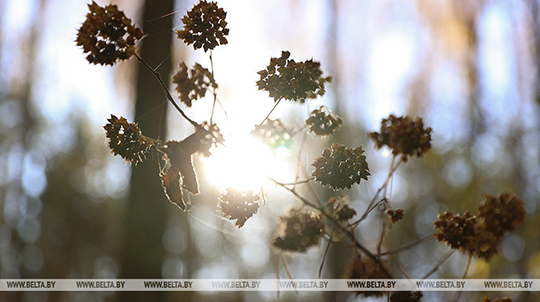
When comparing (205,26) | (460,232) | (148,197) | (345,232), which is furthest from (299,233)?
(148,197)

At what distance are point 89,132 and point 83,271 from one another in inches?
122

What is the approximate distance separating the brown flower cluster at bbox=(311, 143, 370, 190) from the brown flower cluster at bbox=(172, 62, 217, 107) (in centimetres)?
34

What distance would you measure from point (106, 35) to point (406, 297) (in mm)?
775

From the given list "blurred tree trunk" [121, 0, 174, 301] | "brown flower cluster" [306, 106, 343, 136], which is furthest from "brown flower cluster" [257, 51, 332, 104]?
"blurred tree trunk" [121, 0, 174, 301]

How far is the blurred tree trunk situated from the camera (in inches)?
65.6

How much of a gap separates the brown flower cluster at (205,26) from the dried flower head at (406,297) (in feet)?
2.08

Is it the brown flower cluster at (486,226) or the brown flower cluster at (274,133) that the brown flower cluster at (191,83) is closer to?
the brown flower cluster at (274,133)

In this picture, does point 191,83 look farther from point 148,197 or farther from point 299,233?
point 148,197

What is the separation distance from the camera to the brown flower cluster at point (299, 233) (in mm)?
677

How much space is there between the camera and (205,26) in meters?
0.67

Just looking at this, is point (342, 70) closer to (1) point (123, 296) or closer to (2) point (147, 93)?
(2) point (147, 93)

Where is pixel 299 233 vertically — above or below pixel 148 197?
below

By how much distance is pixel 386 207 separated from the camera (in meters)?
0.75

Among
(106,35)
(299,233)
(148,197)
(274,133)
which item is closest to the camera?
(106,35)
